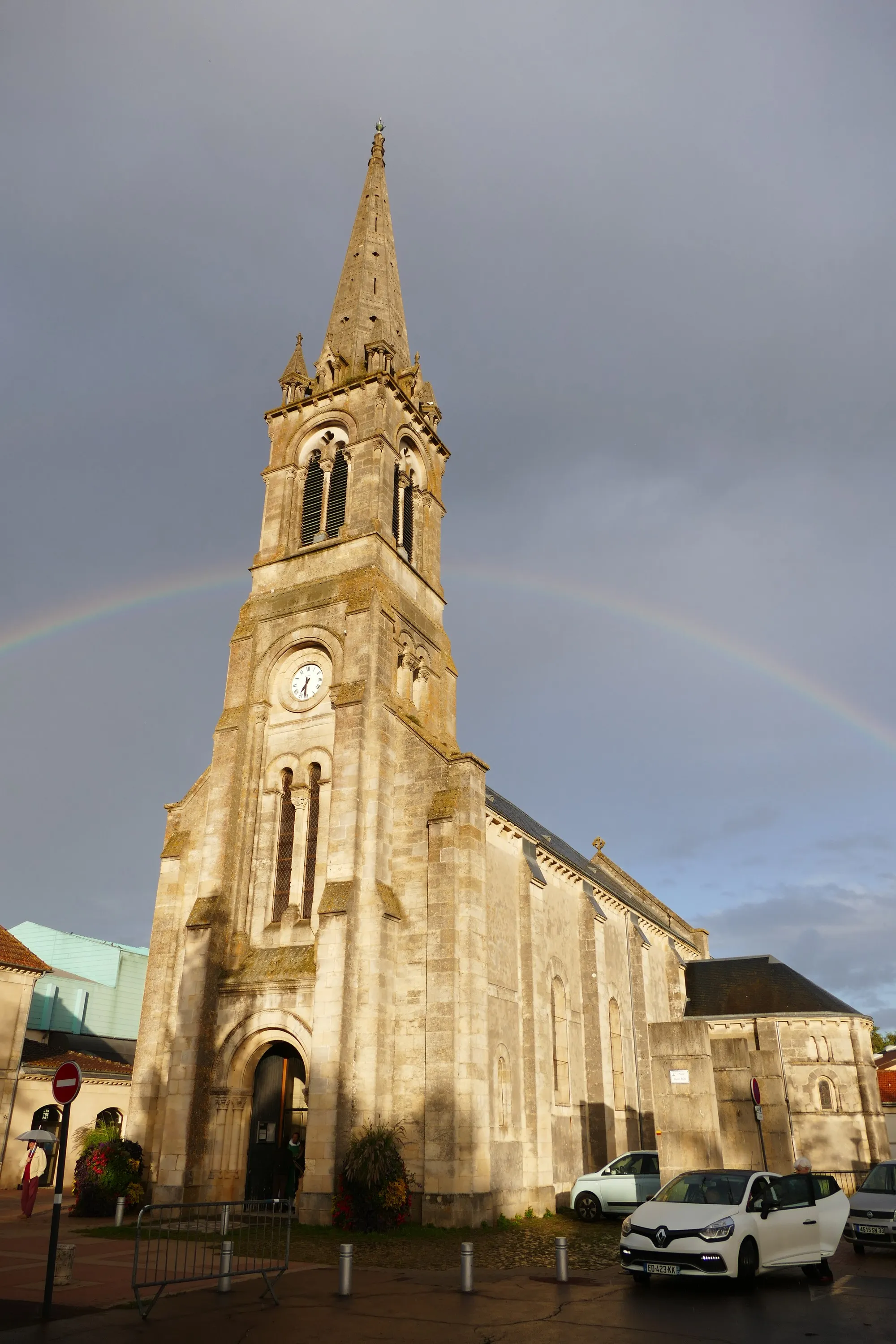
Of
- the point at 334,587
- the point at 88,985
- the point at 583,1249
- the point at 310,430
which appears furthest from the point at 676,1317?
the point at 88,985

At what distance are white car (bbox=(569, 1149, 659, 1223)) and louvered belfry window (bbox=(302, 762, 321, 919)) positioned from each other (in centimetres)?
999

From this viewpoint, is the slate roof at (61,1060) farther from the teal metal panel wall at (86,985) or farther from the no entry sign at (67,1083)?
the no entry sign at (67,1083)

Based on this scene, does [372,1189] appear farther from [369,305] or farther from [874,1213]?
[369,305]

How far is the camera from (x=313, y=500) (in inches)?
1319

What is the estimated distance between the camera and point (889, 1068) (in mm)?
63188

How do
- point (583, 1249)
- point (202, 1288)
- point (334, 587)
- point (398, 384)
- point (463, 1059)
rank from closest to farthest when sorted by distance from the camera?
point (202, 1288), point (583, 1249), point (463, 1059), point (334, 587), point (398, 384)

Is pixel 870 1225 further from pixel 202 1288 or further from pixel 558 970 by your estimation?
pixel 558 970

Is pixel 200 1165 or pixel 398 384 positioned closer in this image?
pixel 200 1165

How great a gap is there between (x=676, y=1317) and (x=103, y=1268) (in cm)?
930

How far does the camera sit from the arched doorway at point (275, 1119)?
2408 centimetres

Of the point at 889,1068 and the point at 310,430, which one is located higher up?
the point at 310,430

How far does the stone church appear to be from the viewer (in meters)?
22.9

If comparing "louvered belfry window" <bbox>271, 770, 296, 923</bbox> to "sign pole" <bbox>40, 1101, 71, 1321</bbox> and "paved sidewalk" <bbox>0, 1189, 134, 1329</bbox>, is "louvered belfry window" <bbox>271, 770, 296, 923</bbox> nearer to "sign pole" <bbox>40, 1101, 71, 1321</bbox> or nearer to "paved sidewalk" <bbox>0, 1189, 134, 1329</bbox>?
"paved sidewalk" <bbox>0, 1189, 134, 1329</bbox>

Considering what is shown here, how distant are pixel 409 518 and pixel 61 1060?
2375cm
